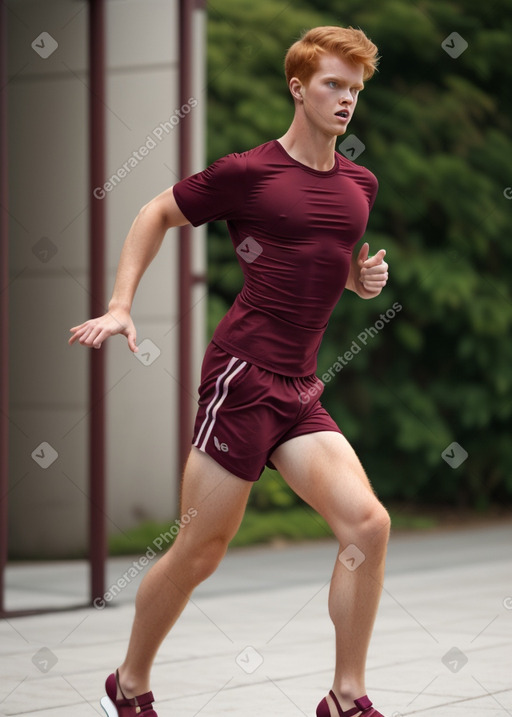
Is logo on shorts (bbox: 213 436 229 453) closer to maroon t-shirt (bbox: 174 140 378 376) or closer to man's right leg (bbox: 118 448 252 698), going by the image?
man's right leg (bbox: 118 448 252 698)

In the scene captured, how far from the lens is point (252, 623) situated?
22.3 feet

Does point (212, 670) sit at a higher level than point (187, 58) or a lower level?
lower

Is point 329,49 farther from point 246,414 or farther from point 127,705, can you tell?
point 127,705

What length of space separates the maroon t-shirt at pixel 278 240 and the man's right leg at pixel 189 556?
35cm

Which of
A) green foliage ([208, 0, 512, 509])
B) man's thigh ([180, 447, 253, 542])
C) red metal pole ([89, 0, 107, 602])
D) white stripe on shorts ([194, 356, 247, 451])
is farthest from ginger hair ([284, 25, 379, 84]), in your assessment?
green foliage ([208, 0, 512, 509])

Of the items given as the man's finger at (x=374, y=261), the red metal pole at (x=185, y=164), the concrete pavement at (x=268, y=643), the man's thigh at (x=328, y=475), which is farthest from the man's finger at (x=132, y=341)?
the red metal pole at (x=185, y=164)

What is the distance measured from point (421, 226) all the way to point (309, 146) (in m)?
9.18

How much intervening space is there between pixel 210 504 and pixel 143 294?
19.7 ft

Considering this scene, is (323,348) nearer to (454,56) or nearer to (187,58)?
(454,56)

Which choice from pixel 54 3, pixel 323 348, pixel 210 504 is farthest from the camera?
pixel 323 348

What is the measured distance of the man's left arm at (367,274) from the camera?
4.07 meters

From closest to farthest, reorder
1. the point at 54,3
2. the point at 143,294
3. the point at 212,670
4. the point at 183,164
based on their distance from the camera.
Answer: the point at 212,670 → the point at 183,164 → the point at 54,3 → the point at 143,294

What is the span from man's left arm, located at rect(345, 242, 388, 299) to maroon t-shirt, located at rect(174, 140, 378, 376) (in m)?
0.21

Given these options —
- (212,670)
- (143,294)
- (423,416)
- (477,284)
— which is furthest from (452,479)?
(212,670)
